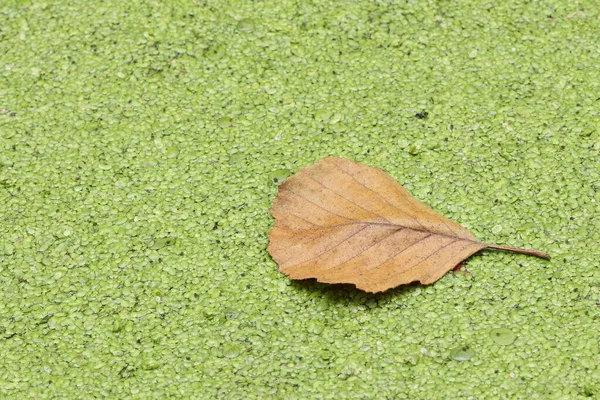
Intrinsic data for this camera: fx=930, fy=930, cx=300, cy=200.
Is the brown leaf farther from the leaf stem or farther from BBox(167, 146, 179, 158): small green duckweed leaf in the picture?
BBox(167, 146, 179, 158): small green duckweed leaf

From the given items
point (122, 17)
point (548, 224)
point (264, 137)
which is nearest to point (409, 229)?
point (548, 224)

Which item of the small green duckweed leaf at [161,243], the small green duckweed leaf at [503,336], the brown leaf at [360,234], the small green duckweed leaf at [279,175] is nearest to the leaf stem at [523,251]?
the brown leaf at [360,234]

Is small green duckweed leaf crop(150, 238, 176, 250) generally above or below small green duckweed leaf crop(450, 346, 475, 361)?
below

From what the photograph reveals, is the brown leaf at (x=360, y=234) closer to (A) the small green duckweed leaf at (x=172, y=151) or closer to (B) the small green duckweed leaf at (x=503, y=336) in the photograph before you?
(B) the small green duckweed leaf at (x=503, y=336)

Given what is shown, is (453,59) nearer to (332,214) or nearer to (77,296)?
(332,214)

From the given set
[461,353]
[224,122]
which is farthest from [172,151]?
[461,353]

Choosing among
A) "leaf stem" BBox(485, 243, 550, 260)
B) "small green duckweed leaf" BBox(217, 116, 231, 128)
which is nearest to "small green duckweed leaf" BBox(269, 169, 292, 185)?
"small green duckweed leaf" BBox(217, 116, 231, 128)
